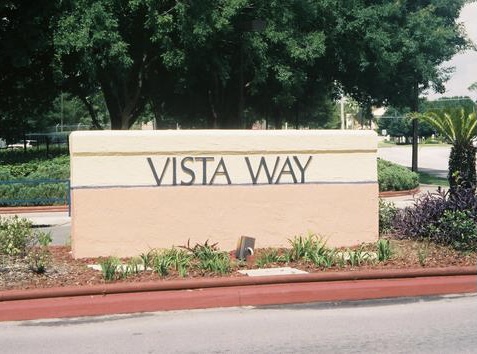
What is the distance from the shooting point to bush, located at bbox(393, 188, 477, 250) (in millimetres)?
10078

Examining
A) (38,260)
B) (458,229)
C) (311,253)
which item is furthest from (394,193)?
(38,260)

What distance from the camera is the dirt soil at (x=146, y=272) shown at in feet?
27.1

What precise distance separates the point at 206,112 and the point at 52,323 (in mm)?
34389

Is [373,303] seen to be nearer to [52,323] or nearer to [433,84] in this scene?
[52,323]

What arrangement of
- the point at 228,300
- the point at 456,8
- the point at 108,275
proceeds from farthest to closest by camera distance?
1. the point at 456,8
2. the point at 108,275
3. the point at 228,300

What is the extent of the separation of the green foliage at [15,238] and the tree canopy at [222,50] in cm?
1408

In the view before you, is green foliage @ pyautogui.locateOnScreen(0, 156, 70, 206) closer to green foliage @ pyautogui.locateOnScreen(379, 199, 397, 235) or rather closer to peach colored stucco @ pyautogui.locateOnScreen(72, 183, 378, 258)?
peach colored stucco @ pyautogui.locateOnScreen(72, 183, 378, 258)

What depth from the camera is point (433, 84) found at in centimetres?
3597

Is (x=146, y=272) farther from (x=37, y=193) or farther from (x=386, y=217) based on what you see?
(x=37, y=193)

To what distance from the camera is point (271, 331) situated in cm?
681

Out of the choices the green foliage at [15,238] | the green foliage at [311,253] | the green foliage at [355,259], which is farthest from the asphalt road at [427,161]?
the green foliage at [15,238]

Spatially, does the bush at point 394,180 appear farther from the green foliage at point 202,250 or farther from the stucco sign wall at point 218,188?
the green foliage at point 202,250

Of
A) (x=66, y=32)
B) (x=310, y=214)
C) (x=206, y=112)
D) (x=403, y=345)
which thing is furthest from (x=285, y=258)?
(x=206, y=112)

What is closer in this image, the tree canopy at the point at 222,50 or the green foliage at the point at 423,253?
the green foliage at the point at 423,253
